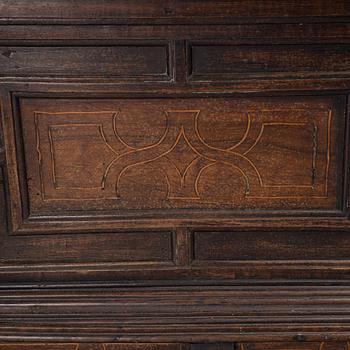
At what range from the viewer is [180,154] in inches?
43.8

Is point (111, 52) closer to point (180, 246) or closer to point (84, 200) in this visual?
point (84, 200)

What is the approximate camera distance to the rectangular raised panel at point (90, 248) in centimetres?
116

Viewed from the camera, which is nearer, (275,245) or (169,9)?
(169,9)

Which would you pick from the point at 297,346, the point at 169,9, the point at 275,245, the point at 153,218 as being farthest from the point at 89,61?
the point at 297,346

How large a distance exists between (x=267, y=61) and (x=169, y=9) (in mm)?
210

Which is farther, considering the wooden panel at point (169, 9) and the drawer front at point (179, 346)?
the drawer front at point (179, 346)

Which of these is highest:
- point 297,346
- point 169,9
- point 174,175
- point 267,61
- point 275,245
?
point 169,9

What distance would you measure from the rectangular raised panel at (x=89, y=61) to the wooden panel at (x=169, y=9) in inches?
2.3

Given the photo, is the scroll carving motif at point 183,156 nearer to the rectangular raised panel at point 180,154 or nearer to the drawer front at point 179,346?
the rectangular raised panel at point 180,154

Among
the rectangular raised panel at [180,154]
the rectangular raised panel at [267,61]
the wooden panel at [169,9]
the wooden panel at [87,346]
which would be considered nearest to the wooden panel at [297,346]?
the wooden panel at [87,346]

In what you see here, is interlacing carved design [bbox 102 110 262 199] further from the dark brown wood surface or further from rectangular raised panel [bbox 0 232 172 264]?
rectangular raised panel [bbox 0 232 172 264]

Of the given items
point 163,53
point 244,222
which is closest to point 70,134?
point 163,53

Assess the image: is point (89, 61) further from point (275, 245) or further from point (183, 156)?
point (275, 245)

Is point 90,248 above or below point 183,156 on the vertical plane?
below
